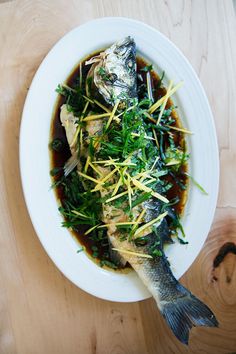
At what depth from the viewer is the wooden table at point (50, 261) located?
6.15ft

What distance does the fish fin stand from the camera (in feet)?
5.77

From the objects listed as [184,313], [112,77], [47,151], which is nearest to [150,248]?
[184,313]

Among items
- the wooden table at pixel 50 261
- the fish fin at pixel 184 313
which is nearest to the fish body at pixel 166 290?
the fish fin at pixel 184 313

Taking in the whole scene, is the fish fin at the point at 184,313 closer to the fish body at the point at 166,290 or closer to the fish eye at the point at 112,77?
the fish body at the point at 166,290

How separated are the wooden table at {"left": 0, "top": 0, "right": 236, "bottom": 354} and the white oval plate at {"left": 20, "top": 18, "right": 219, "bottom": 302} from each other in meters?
0.14

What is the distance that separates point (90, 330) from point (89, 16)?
151cm

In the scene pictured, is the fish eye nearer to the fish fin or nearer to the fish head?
the fish head

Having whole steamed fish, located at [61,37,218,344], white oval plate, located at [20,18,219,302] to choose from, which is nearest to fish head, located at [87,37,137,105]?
whole steamed fish, located at [61,37,218,344]

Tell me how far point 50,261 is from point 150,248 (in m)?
0.50

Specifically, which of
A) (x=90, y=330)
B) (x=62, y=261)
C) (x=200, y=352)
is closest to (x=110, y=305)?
(x=90, y=330)

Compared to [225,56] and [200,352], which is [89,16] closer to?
[225,56]

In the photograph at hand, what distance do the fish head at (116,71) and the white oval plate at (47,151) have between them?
0.10 meters

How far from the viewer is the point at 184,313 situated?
5.78 feet

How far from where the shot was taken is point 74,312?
1954 mm
